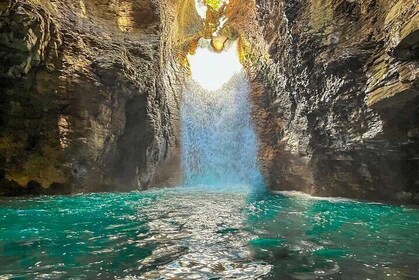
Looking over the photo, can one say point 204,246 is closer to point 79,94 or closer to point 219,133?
point 79,94

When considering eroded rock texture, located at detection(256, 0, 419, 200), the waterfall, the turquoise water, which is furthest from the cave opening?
the turquoise water

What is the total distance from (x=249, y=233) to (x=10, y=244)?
3375 millimetres

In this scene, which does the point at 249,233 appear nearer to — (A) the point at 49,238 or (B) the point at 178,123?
(A) the point at 49,238

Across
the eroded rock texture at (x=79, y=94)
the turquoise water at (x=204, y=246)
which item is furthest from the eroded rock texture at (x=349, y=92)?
the eroded rock texture at (x=79, y=94)

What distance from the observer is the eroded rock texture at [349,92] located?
8273 mm

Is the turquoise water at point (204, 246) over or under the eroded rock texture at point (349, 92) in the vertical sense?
under

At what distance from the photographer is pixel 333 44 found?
11.0 meters

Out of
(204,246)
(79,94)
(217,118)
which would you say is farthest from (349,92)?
(217,118)

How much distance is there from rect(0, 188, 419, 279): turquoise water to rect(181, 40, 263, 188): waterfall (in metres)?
15.2

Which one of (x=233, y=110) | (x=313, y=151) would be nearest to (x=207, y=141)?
(x=233, y=110)

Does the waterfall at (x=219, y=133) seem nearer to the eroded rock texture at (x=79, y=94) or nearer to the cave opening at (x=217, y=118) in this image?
the cave opening at (x=217, y=118)

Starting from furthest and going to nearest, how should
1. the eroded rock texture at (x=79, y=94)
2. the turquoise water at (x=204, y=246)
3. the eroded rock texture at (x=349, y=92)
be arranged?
the eroded rock texture at (x=79, y=94) → the eroded rock texture at (x=349, y=92) → the turquoise water at (x=204, y=246)

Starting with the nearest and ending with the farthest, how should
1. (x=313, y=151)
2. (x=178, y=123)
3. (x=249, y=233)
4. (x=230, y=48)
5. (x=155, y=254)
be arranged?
(x=155, y=254), (x=249, y=233), (x=313, y=151), (x=178, y=123), (x=230, y=48)

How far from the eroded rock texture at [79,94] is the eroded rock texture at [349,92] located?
6.69 m
